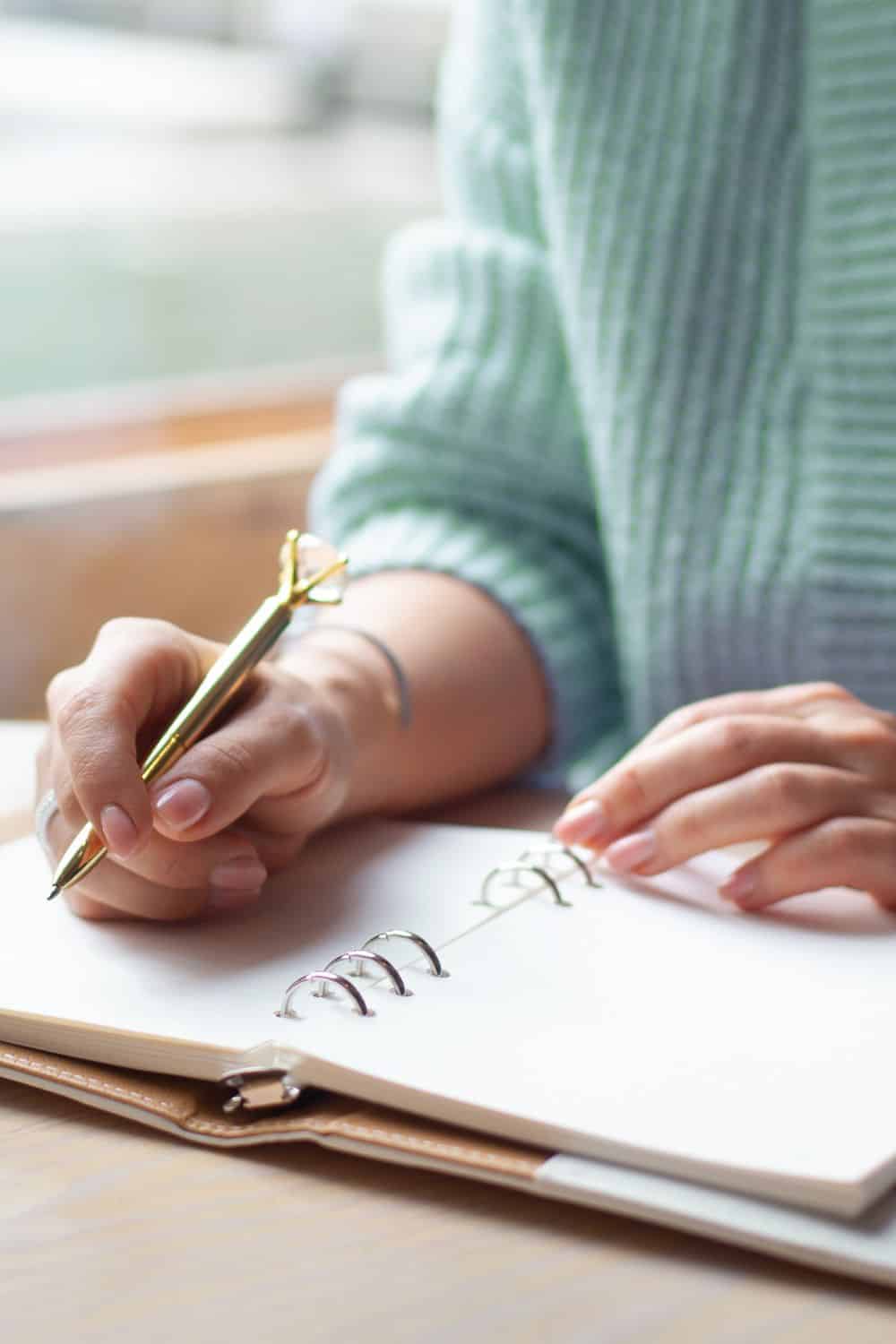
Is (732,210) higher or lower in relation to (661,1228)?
higher

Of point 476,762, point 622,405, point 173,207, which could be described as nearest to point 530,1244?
point 476,762

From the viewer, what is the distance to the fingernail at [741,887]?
1.54 ft

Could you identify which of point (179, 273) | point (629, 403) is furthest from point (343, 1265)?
point (179, 273)

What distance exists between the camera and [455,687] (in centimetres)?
68

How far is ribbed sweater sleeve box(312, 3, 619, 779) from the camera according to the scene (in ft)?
2.46

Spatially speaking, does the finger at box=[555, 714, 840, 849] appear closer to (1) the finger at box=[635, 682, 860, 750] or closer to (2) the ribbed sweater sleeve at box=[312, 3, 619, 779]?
(1) the finger at box=[635, 682, 860, 750]

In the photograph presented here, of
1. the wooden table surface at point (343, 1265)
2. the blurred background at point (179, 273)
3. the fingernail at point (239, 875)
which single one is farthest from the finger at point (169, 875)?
the blurred background at point (179, 273)

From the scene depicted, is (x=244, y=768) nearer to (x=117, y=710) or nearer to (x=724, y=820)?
(x=117, y=710)

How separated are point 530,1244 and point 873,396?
1.66 feet

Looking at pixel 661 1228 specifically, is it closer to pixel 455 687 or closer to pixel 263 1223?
pixel 263 1223

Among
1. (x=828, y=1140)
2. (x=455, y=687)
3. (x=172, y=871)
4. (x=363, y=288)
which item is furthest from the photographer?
(x=363, y=288)

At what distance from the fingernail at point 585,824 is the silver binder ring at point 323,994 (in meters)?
0.13

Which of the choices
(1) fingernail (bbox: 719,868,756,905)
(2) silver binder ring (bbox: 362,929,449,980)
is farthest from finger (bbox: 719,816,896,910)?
(2) silver binder ring (bbox: 362,929,449,980)

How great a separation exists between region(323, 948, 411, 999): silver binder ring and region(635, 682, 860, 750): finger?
16 centimetres
